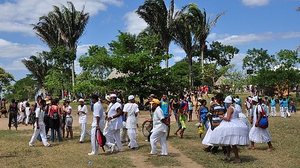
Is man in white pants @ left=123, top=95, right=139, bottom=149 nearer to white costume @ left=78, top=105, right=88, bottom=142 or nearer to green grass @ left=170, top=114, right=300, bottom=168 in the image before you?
green grass @ left=170, top=114, right=300, bottom=168

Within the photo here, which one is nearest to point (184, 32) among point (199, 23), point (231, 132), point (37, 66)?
point (199, 23)

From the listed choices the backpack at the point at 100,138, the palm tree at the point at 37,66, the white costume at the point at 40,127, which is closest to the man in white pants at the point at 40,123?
the white costume at the point at 40,127

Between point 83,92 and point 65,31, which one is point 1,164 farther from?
point 65,31

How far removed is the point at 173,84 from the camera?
3447 centimetres

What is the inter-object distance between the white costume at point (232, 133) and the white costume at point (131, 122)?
345 cm

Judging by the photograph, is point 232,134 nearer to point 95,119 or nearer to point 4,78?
point 95,119

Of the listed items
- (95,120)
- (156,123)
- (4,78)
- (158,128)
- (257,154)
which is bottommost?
(257,154)

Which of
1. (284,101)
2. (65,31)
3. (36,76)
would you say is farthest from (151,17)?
(36,76)

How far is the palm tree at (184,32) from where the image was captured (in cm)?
4766

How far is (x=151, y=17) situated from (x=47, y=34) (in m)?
13.5

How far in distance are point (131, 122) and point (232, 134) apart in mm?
3942

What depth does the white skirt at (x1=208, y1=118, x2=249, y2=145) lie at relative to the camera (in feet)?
33.2

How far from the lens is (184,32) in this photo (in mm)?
48344

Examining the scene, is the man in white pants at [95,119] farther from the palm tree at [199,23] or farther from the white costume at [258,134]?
the palm tree at [199,23]
